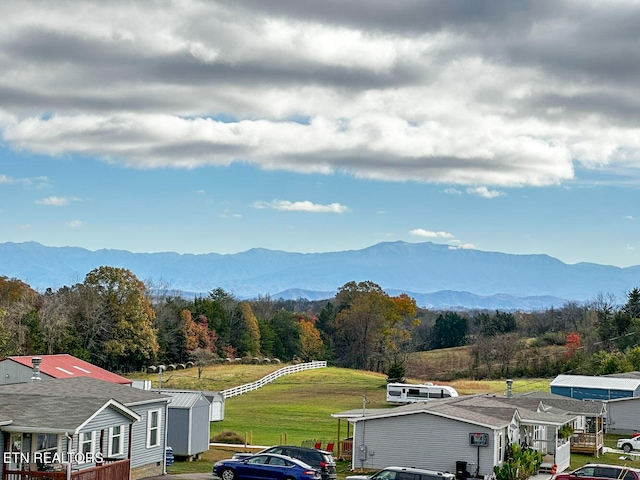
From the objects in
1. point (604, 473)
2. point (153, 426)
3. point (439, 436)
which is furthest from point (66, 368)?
point (604, 473)

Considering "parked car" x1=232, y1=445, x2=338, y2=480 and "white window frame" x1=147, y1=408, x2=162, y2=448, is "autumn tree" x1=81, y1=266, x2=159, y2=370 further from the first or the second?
"parked car" x1=232, y1=445, x2=338, y2=480

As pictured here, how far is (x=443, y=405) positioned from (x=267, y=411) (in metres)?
31.7

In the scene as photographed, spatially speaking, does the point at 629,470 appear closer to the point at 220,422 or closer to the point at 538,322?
the point at 220,422

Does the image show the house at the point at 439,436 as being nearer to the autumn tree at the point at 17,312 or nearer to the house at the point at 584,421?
the house at the point at 584,421

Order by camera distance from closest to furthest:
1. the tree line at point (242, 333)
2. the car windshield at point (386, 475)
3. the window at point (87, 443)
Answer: the window at point (87, 443) < the car windshield at point (386, 475) < the tree line at point (242, 333)

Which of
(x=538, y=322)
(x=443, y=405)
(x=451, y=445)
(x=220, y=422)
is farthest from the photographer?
(x=538, y=322)

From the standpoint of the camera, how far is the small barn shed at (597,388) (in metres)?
71.9

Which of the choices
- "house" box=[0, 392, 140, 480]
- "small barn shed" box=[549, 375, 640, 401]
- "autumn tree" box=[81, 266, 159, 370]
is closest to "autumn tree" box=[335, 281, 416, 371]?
"autumn tree" box=[81, 266, 159, 370]

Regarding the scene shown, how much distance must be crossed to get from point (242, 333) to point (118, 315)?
2655 centimetres

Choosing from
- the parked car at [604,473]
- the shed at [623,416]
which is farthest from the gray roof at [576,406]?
the parked car at [604,473]

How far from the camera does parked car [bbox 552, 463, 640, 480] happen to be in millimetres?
38344

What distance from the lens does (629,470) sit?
3853 centimetres

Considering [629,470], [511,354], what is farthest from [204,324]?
[629,470]

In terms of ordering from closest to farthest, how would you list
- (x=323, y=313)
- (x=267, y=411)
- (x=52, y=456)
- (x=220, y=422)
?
(x=52, y=456), (x=220, y=422), (x=267, y=411), (x=323, y=313)
